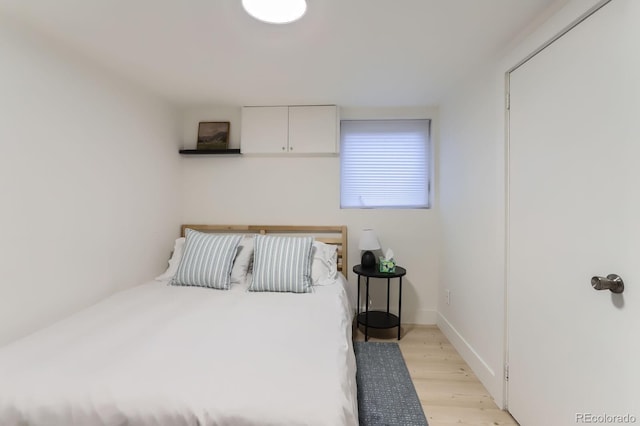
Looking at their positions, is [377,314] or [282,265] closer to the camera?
[282,265]

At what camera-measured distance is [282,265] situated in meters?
2.33

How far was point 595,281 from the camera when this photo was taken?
3.67 ft

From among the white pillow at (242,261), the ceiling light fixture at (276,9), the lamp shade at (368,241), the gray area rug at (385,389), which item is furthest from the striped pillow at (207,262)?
the ceiling light fixture at (276,9)

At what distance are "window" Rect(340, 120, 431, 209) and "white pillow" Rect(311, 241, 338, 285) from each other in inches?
24.4

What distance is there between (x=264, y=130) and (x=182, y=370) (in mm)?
2317

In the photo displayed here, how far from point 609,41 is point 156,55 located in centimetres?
239

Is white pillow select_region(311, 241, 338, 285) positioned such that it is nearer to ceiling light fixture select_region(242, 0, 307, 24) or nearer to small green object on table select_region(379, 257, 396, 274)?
small green object on table select_region(379, 257, 396, 274)

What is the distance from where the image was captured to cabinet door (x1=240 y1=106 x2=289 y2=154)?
115 inches

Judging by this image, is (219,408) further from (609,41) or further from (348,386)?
(609,41)

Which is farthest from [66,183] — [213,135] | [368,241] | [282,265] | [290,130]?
[368,241]

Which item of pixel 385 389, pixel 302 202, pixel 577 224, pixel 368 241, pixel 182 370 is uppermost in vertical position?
pixel 302 202

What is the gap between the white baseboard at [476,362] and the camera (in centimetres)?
183

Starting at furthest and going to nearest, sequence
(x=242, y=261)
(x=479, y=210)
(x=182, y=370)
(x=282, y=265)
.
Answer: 1. (x=242, y=261)
2. (x=282, y=265)
3. (x=479, y=210)
4. (x=182, y=370)

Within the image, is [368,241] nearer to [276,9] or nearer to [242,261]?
[242,261]
